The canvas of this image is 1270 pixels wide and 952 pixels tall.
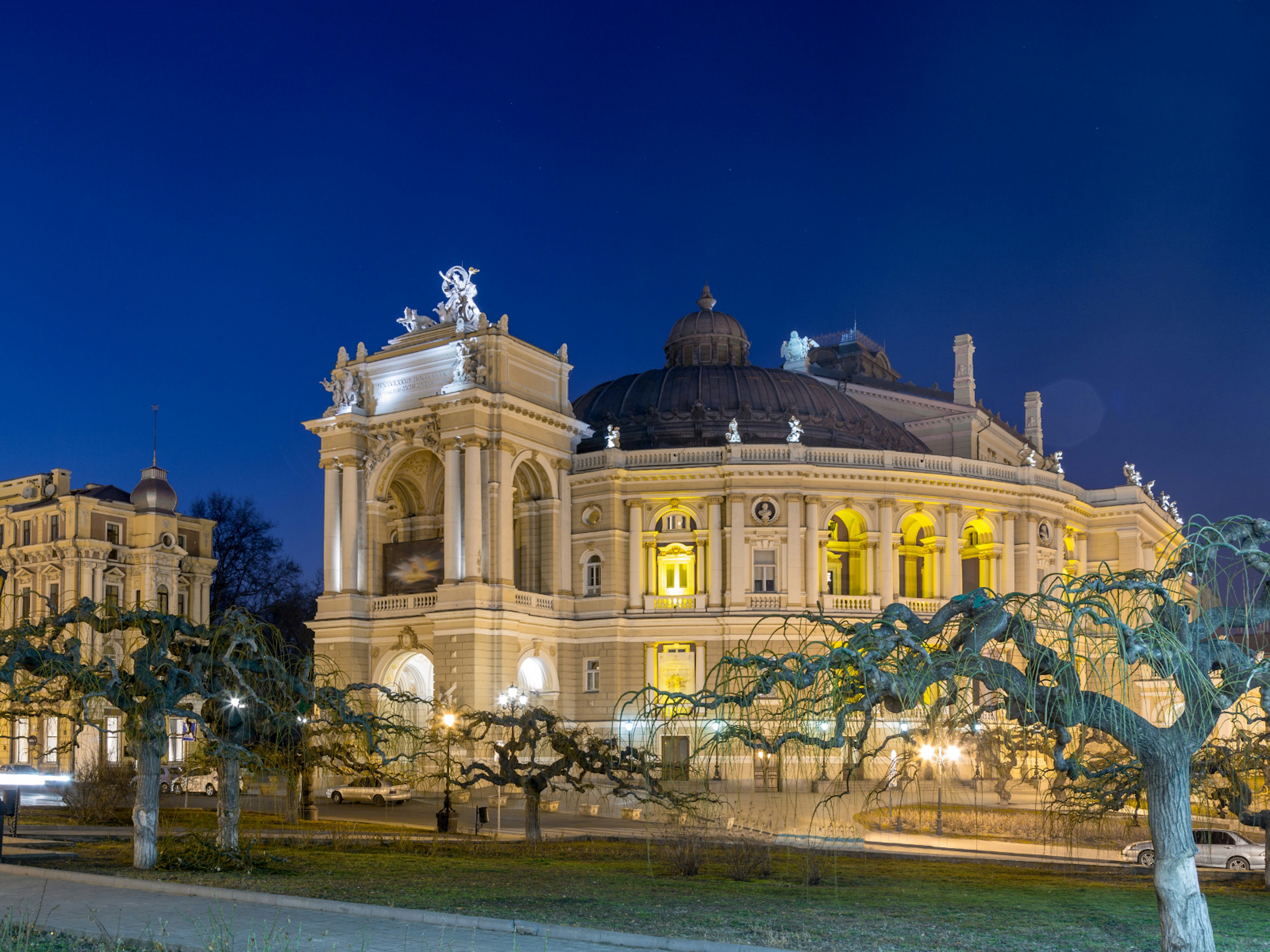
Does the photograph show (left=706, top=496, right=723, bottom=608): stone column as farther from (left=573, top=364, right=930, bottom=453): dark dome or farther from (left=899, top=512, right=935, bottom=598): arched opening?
(left=899, top=512, right=935, bottom=598): arched opening

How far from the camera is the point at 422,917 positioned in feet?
61.0

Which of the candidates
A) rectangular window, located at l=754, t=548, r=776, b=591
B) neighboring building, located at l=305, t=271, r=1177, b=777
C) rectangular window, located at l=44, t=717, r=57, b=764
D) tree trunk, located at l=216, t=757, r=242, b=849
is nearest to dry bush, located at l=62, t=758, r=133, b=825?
tree trunk, located at l=216, t=757, r=242, b=849

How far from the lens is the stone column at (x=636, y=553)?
236ft

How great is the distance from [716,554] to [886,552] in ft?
29.5

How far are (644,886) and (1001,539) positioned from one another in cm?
5547

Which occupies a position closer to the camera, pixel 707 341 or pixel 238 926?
pixel 238 926

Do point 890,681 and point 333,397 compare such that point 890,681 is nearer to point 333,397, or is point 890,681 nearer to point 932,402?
point 333,397

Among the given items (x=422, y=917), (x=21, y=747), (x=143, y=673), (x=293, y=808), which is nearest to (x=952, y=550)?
(x=293, y=808)

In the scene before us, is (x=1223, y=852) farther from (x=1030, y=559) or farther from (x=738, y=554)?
(x=1030, y=559)

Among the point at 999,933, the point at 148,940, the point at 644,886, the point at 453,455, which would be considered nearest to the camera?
the point at 148,940

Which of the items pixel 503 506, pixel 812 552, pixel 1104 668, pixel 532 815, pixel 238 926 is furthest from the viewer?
pixel 812 552

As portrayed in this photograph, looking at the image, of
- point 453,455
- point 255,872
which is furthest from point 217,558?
point 255,872

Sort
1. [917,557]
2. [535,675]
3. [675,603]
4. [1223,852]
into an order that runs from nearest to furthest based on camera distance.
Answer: [1223,852]
[535,675]
[675,603]
[917,557]

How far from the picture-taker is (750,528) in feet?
234
